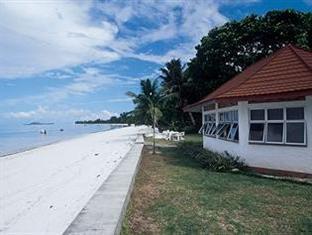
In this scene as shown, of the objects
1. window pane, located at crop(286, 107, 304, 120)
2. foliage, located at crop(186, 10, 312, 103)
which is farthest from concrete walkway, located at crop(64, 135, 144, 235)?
foliage, located at crop(186, 10, 312, 103)

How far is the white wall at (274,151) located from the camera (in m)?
10.7

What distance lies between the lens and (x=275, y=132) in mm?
11547

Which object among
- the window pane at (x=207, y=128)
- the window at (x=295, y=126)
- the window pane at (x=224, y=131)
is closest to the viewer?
the window at (x=295, y=126)

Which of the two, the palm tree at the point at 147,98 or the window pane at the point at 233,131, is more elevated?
the palm tree at the point at 147,98

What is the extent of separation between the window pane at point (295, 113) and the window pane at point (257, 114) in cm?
94

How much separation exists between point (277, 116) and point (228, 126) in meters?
3.56

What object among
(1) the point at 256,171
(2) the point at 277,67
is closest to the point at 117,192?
(1) the point at 256,171

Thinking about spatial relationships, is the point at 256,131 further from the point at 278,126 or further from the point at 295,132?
the point at 295,132

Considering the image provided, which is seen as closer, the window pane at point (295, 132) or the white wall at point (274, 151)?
the white wall at point (274, 151)

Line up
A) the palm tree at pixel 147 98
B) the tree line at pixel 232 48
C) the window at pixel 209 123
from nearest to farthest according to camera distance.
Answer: the window at pixel 209 123 → the palm tree at pixel 147 98 → the tree line at pixel 232 48

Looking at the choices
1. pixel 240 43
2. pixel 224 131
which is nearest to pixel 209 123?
pixel 224 131

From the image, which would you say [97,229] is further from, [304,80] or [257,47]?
[257,47]

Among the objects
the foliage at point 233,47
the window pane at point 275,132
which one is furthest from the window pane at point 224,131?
the foliage at point 233,47

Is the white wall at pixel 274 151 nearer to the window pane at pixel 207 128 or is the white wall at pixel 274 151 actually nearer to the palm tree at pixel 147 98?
the window pane at pixel 207 128
